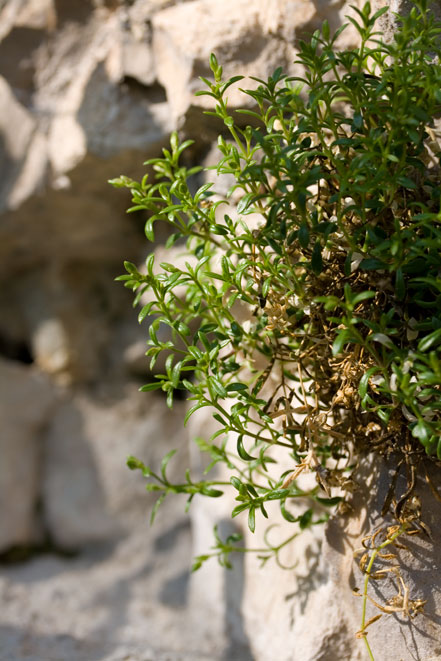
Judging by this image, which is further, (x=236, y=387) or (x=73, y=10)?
(x=73, y=10)

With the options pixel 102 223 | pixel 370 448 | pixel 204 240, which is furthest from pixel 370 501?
pixel 102 223

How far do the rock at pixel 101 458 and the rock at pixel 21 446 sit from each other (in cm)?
5

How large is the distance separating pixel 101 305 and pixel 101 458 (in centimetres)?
65

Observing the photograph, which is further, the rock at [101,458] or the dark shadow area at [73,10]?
the rock at [101,458]

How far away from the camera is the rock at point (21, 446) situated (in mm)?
2537

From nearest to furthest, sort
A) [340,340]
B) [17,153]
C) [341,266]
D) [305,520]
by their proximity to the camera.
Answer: [340,340], [341,266], [305,520], [17,153]

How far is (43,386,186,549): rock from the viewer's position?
255 cm

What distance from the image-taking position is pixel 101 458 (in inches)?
104

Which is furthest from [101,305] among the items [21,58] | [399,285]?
[399,285]

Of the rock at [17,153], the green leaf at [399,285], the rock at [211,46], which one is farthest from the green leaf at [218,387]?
the rock at [17,153]

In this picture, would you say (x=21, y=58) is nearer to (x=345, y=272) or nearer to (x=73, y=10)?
(x=73, y=10)

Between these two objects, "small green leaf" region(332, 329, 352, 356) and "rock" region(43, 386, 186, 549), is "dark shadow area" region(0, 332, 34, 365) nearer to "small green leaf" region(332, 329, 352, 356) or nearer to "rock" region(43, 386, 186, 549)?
"rock" region(43, 386, 186, 549)

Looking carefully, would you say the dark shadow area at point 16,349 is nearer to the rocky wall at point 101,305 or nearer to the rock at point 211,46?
the rocky wall at point 101,305

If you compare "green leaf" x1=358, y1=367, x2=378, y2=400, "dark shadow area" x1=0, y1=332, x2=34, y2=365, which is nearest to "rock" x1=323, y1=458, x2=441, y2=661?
"green leaf" x1=358, y1=367, x2=378, y2=400
